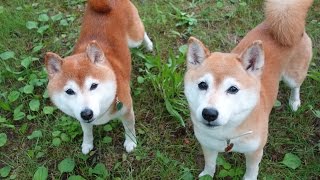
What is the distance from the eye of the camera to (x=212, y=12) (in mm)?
4164

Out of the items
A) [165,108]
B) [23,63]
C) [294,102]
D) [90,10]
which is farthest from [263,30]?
[23,63]

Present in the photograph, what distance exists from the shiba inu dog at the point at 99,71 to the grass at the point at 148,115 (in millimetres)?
174

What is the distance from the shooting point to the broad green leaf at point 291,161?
287 centimetres

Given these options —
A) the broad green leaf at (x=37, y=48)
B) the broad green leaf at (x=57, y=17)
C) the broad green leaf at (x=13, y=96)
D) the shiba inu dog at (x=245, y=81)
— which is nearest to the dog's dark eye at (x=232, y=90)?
the shiba inu dog at (x=245, y=81)

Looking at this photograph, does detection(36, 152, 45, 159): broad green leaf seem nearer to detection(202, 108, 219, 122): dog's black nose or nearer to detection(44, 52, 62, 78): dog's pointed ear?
detection(44, 52, 62, 78): dog's pointed ear

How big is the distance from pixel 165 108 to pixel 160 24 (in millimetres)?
1088

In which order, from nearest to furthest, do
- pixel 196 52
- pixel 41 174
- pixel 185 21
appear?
pixel 196 52 → pixel 41 174 → pixel 185 21

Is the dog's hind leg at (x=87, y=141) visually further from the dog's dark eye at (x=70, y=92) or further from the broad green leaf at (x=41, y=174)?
the dog's dark eye at (x=70, y=92)

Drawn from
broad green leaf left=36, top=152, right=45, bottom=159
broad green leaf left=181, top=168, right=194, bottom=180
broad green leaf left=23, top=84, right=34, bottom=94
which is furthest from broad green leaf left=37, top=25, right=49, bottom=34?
broad green leaf left=181, top=168, right=194, bottom=180

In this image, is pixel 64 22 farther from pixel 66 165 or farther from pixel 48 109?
pixel 66 165

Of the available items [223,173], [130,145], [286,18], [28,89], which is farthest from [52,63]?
[286,18]

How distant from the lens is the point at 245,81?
2184 millimetres

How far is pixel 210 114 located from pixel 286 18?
3.08 ft

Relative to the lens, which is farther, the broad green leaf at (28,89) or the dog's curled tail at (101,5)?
the broad green leaf at (28,89)
